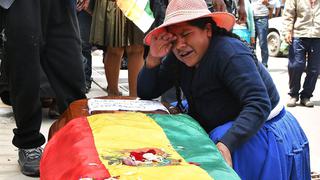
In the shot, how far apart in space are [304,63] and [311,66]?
3.7 inches

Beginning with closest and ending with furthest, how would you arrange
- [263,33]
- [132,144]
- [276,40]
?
[132,144] < [263,33] < [276,40]

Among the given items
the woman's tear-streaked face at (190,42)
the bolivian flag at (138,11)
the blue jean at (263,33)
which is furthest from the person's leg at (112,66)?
the blue jean at (263,33)

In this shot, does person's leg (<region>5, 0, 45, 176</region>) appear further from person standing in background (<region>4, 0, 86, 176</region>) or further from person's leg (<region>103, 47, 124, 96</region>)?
person's leg (<region>103, 47, 124, 96</region>)

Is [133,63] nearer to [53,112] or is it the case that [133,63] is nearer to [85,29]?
[85,29]

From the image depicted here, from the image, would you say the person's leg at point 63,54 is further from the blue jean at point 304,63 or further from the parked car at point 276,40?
the parked car at point 276,40

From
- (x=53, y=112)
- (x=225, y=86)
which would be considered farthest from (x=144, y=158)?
(x=53, y=112)

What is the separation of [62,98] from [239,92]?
1.34 meters

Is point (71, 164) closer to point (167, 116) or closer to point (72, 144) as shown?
point (72, 144)

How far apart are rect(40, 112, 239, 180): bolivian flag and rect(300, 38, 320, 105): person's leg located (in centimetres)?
472

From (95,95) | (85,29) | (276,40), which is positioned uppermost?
(85,29)

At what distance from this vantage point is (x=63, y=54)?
309 cm

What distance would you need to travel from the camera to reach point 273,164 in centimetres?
216

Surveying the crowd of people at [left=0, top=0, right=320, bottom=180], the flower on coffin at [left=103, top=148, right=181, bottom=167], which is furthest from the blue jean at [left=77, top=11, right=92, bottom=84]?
the flower on coffin at [left=103, top=148, right=181, bottom=167]

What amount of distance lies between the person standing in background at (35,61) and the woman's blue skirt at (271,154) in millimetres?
1192
